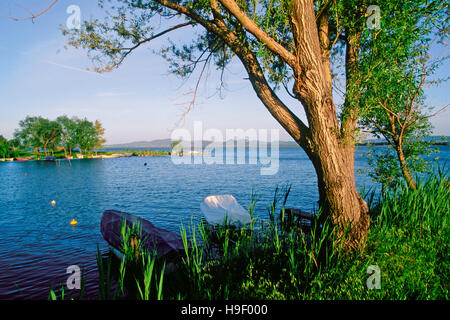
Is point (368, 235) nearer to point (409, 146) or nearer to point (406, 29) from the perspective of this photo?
point (406, 29)

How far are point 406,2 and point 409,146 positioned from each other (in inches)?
219

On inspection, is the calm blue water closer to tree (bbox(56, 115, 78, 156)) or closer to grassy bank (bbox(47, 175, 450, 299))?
grassy bank (bbox(47, 175, 450, 299))

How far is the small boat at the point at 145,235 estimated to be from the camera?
6.88 m

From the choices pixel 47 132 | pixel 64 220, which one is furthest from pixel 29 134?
pixel 64 220

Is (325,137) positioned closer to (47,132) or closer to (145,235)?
(145,235)

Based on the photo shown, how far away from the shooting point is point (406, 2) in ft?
16.6

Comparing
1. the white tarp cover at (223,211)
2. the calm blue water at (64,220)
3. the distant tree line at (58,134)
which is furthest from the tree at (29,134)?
the white tarp cover at (223,211)

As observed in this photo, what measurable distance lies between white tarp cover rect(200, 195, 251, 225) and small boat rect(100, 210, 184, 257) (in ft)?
7.98

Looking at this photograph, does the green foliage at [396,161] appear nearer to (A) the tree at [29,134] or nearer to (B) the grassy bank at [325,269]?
(B) the grassy bank at [325,269]

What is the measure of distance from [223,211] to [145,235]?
4393 millimetres

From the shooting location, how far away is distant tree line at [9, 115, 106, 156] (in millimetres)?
88812

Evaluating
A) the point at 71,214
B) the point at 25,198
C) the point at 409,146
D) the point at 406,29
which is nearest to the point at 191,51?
the point at 406,29

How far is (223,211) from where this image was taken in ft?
35.9

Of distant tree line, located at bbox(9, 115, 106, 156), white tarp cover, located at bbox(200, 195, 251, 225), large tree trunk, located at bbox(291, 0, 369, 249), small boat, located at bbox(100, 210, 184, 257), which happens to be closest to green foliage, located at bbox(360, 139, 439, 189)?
large tree trunk, located at bbox(291, 0, 369, 249)
